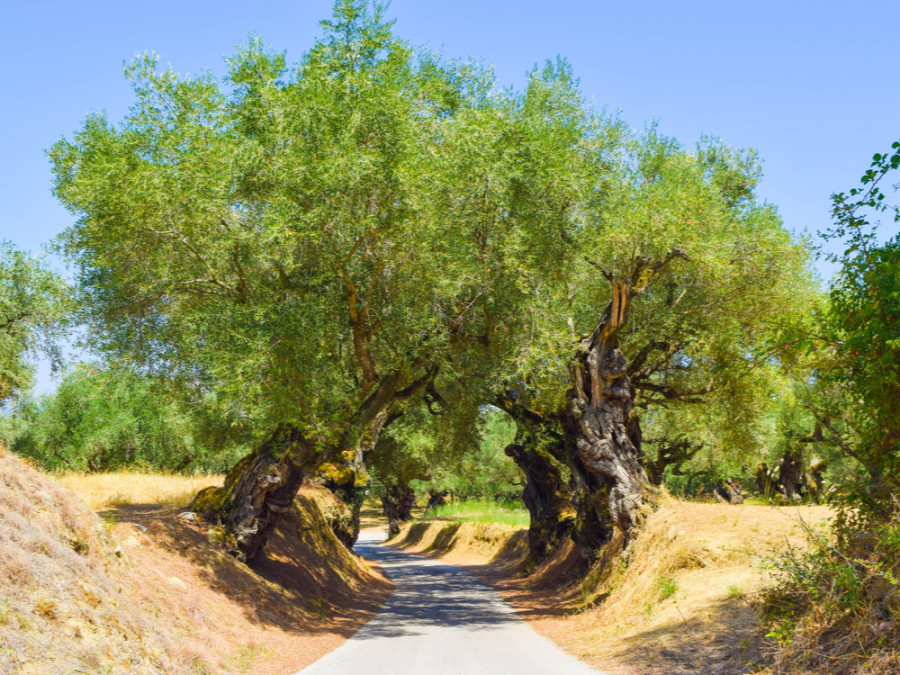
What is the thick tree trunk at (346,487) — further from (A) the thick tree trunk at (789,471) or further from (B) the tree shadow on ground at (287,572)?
(A) the thick tree trunk at (789,471)

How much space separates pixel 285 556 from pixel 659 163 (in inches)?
573

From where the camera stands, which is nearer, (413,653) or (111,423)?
(413,653)

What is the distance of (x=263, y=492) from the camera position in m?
14.2

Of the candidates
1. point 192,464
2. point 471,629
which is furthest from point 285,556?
point 192,464

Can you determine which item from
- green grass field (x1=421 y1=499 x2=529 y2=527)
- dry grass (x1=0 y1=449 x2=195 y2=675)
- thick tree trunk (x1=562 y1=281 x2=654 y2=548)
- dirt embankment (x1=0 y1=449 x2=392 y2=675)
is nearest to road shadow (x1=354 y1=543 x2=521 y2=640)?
dirt embankment (x1=0 y1=449 x2=392 y2=675)

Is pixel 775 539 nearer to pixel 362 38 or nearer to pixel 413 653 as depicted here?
pixel 413 653

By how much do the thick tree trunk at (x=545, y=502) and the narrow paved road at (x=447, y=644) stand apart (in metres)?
3.63

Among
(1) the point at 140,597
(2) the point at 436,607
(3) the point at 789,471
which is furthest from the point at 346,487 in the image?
(3) the point at 789,471

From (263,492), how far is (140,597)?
5.00 m

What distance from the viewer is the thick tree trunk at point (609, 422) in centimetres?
1552

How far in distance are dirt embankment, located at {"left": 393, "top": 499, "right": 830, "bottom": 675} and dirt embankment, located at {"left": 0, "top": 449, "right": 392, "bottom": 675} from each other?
4770 millimetres

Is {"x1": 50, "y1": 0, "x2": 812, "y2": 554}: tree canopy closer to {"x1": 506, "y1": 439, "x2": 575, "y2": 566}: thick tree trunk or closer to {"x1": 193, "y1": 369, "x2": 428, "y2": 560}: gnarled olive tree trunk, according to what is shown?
{"x1": 193, "y1": 369, "x2": 428, "y2": 560}: gnarled olive tree trunk

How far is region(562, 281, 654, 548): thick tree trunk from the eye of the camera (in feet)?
50.9

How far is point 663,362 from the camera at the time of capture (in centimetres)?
1838
